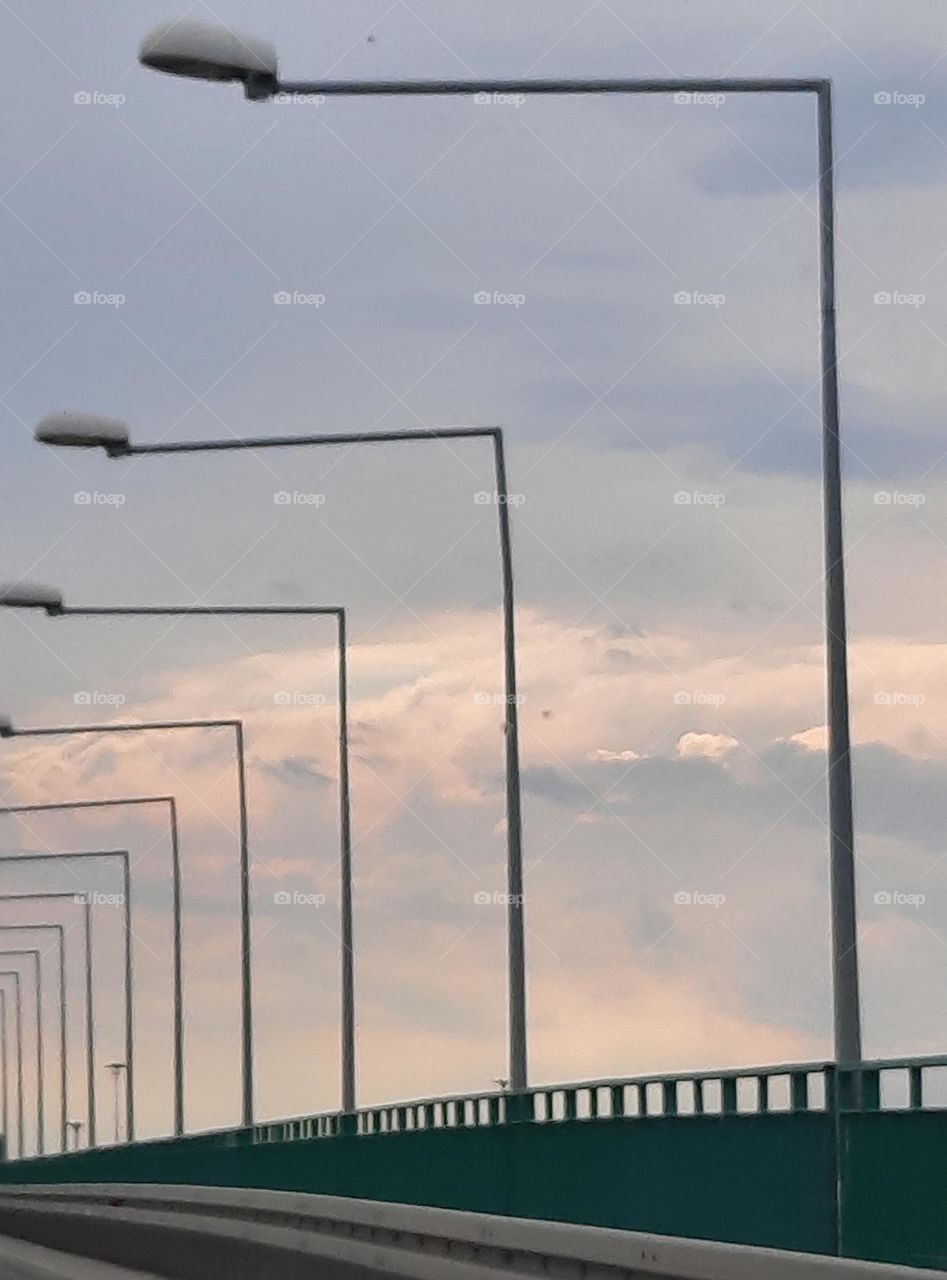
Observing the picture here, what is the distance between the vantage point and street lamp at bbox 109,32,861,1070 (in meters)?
22.1

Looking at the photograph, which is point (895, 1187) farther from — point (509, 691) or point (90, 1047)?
point (90, 1047)

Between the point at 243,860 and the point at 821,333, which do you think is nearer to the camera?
the point at 821,333

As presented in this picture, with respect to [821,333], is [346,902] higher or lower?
lower

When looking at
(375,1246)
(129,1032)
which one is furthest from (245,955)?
(375,1246)

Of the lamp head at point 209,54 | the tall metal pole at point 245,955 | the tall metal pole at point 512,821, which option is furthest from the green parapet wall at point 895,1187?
the tall metal pole at point 245,955

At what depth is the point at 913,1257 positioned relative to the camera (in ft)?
54.6

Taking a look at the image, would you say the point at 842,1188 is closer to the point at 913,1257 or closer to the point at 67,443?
the point at 913,1257

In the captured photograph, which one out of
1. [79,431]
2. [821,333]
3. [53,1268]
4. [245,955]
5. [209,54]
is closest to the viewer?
[53,1268]

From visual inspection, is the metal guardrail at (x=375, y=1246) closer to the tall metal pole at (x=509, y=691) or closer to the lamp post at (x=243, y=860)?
the tall metal pole at (x=509, y=691)

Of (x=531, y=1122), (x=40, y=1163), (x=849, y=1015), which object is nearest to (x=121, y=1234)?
(x=849, y=1015)

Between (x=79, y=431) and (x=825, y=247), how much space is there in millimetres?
9474

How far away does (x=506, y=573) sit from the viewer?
112 feet

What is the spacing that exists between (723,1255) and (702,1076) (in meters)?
13.5

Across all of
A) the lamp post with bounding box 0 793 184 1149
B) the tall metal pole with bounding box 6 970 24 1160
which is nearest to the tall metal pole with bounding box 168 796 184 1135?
the lamp post with bounding box 0 793 184 1149
